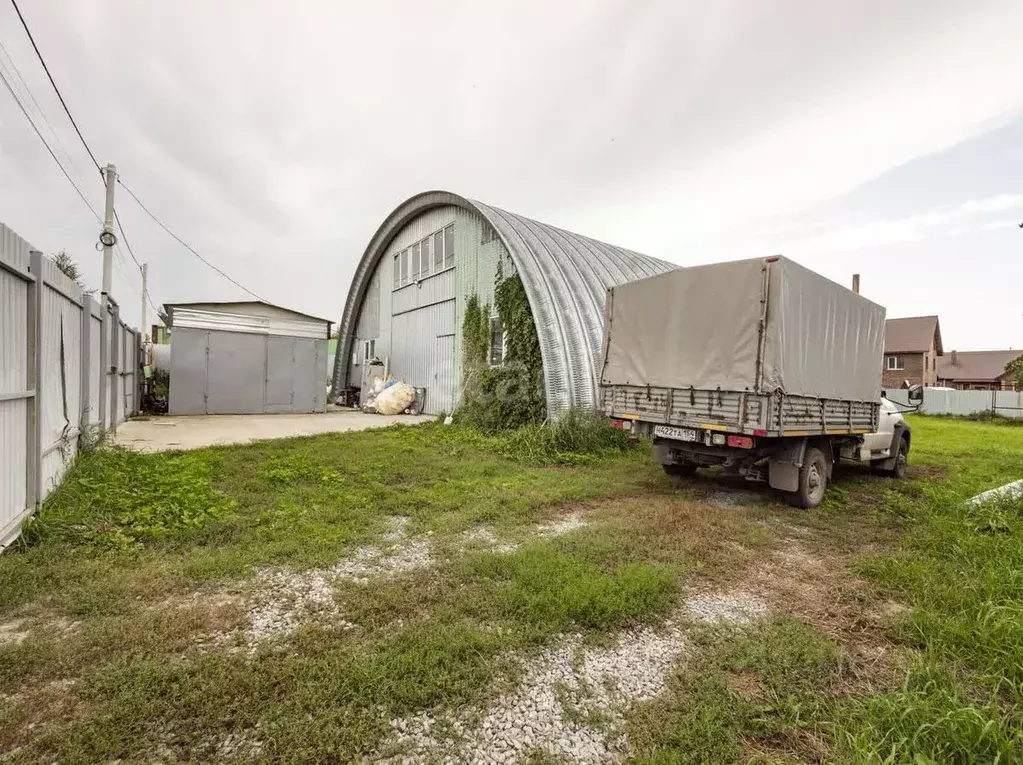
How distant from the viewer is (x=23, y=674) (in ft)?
8.46

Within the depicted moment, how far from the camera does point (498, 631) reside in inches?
122

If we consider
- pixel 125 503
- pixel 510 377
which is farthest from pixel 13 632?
pixel 510 377

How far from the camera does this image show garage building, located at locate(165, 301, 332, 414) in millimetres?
15742

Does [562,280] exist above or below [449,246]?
below

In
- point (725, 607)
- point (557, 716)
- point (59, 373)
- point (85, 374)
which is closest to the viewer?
point (557, 716)

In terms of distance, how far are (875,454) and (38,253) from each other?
38.6 feet

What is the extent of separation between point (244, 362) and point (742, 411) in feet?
52.6

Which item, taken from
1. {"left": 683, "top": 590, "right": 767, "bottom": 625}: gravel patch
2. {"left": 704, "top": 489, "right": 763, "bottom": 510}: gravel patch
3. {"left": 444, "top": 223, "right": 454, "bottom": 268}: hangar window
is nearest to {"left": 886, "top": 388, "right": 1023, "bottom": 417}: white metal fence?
{"left": 444, "top": 223, "right": 454, "bottom": 268}: hangar window

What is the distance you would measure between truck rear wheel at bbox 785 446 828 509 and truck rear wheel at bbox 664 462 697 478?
155 cm

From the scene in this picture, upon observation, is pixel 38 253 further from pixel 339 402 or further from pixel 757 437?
pixel 339 402

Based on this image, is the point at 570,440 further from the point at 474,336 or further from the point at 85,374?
the point at 85,374

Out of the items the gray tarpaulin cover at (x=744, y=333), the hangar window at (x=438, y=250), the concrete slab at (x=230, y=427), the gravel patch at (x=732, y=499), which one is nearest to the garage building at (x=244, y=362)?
the concrete slab at (x=230, y=427)

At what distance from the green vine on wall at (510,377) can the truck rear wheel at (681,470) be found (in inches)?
157

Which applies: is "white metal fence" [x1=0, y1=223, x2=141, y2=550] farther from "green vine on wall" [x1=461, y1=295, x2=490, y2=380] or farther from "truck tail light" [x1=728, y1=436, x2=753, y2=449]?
"green vine on wall" [x1=461, y1=295, x2=490, y2=380]
